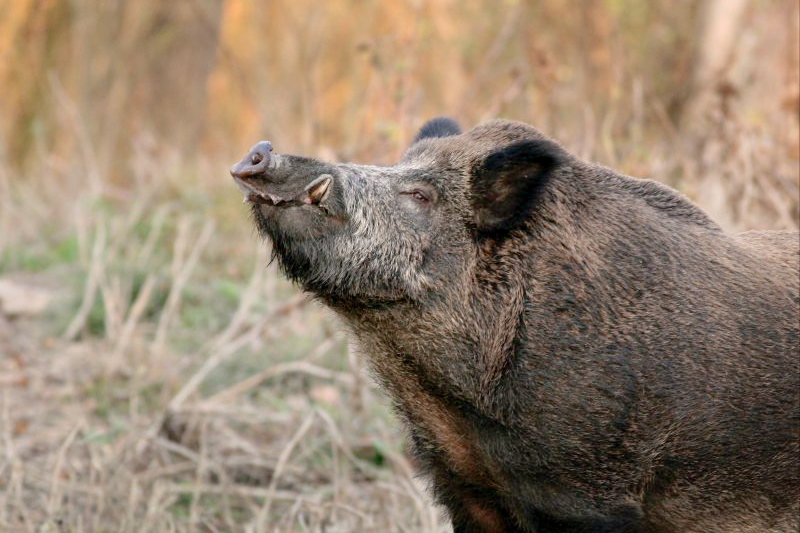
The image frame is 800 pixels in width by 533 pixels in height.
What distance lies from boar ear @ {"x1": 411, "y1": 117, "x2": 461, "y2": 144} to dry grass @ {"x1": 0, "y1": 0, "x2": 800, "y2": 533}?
2.92 feet

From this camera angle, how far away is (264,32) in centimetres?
1731

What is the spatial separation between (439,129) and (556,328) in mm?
Answer: 1238

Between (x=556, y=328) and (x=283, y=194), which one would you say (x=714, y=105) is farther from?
(x=283, y=194)

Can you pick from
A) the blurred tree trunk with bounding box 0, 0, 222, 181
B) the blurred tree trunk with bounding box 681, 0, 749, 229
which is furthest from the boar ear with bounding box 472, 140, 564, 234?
the blurred tree trunk with bounding box 0, 0, 222, 181

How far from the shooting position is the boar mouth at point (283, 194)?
417 cm

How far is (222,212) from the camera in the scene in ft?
37.3

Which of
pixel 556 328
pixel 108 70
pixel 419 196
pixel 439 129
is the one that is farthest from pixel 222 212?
pixel 556 328

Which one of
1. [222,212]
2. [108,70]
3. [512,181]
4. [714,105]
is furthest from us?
[108,70]

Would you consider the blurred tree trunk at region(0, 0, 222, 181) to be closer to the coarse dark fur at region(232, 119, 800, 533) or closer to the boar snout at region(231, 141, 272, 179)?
Result: the coarse dark fur at region(232, 119, 800, 533)

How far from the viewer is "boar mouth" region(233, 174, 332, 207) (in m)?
4.17

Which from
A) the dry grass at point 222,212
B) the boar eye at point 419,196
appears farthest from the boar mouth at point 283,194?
the dry grass at point 222,212

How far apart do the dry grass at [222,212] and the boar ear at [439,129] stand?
A: 2.92 feet

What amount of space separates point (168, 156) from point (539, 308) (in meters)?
9.57

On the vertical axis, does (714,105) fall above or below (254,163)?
above
